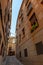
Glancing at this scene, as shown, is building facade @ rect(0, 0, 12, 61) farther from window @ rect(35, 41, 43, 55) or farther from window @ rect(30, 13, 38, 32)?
window @ rect(35, 41, 43, 55)

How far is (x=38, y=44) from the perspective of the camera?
29.8 ft

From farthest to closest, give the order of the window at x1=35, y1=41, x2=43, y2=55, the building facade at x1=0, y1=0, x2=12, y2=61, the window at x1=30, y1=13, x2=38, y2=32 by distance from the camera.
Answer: the window at x1=30, y1=13, x2=38, y2=32, the window at x1=35, y1=41, x2=43, y2=55, the building facade at x1=0, y1=0, x2=12, y2=61

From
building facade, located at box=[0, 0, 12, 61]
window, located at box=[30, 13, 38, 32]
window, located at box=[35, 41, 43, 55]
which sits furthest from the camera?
window, located at box=[30, 13, 38, 32]

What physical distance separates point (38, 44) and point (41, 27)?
149 cm

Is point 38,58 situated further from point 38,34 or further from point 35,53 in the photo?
point 38,34

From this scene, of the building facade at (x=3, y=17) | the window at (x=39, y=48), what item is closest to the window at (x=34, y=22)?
the window at (x=39, y=48)

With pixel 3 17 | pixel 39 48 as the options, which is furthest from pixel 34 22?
pixel 3 17

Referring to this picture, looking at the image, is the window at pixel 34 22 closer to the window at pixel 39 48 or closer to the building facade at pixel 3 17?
the window at pixel 39 48

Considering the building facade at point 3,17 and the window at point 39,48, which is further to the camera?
the window at point 39,48

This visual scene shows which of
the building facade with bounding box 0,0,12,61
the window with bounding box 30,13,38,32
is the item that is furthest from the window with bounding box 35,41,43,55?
the building facade with bounding box 0,0,12,61

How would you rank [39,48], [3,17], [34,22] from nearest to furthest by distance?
[39,48]
[3,17]
[34,22]

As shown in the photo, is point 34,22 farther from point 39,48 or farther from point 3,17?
point 3,17

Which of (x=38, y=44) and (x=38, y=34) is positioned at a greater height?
(x=38, y=34)

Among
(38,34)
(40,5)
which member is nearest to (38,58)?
(38,34)
